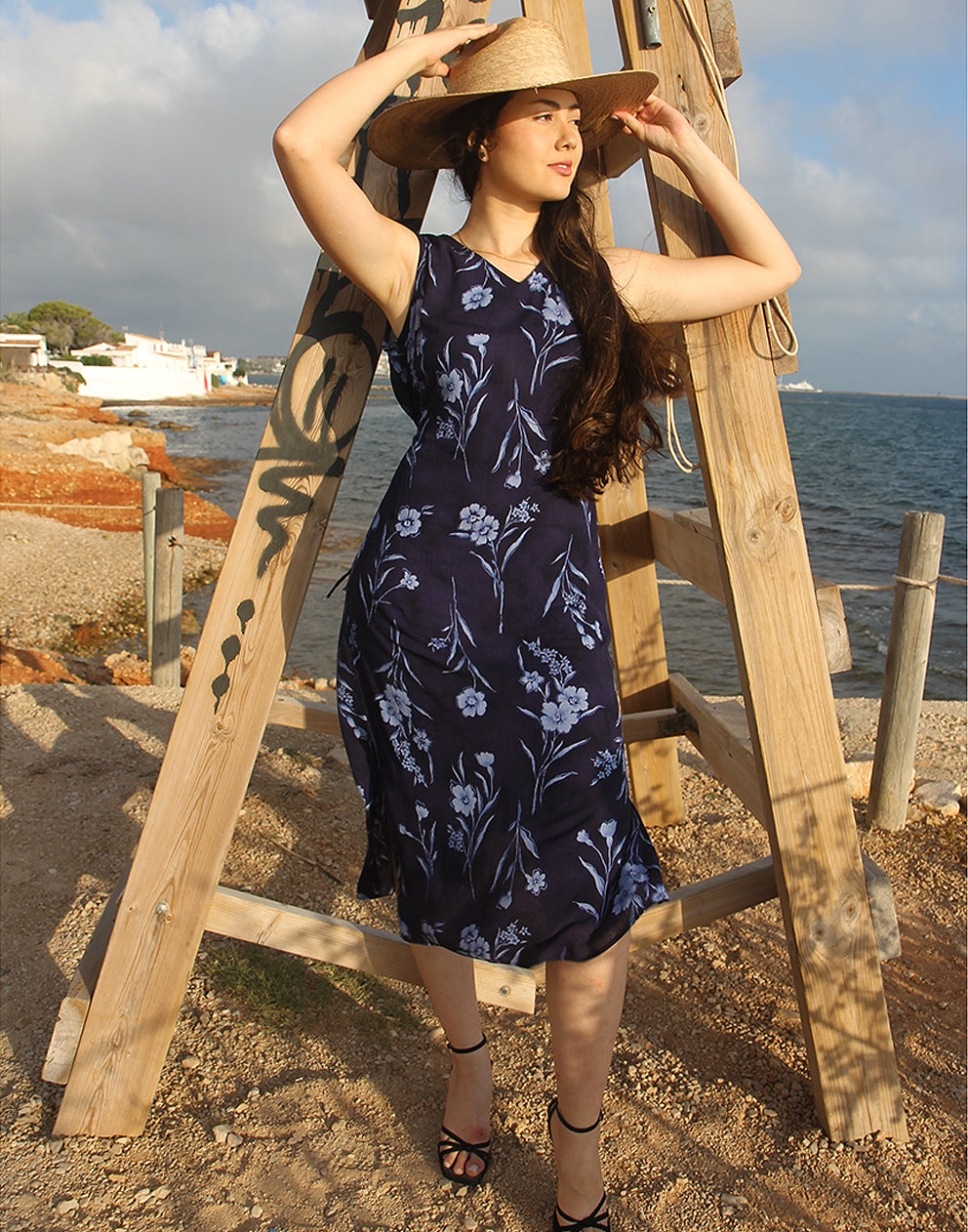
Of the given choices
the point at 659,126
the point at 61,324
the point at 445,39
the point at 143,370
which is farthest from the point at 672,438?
the point at 61,324

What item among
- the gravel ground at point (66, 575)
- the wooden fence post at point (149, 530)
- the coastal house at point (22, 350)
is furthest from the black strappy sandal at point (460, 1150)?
the coastal house at point (22, 350)

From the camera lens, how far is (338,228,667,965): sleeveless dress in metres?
1.80

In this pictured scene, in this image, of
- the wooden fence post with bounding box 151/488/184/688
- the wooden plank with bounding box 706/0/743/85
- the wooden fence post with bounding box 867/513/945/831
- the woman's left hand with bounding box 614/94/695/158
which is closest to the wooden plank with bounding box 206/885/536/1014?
the woman's left hand with bounding box 614/94/695/158

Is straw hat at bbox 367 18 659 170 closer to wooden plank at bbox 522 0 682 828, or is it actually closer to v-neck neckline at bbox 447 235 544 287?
v-neck neckline at bbox 447 235 544 287

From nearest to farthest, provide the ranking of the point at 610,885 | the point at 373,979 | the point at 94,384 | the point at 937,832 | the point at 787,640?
the point at 610,885
the point at 787,640
the point at 373,979
the point at 937,832
the point at 94,384

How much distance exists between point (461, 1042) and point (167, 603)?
14.3ft

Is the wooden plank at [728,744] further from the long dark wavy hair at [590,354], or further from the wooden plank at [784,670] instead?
the long dark wavy hair at [590,354]

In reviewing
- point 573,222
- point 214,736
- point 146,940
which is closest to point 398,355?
point 573,222

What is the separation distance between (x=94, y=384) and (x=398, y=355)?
6638 centimetres

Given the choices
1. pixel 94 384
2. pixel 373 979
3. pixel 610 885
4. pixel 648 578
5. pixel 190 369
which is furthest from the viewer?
pixel 190 369

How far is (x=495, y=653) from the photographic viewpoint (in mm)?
1804

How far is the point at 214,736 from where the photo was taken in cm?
210

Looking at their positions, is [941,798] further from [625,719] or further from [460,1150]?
[460,1150]

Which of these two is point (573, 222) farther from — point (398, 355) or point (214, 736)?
point (214, 736)
